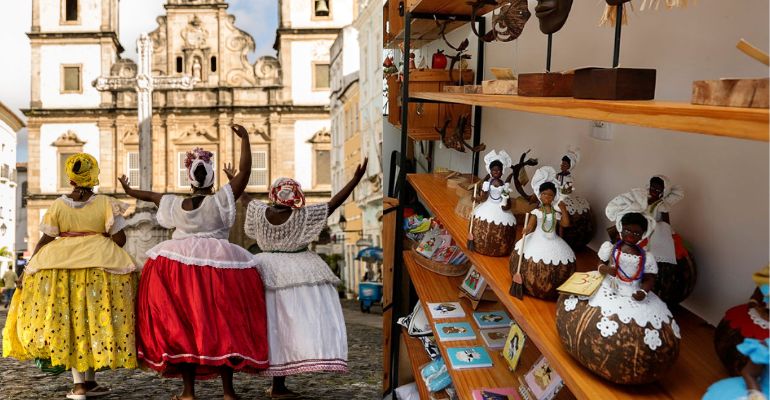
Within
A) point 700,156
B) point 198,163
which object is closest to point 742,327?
point 700,156

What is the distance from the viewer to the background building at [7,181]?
27.7 feet

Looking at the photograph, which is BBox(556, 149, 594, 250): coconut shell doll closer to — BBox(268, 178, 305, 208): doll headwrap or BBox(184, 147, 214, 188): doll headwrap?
BBox(268, 178, 305, 208): doll headwrap

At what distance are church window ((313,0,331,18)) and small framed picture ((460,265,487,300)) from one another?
1266cm

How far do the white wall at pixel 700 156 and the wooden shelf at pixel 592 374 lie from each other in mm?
83

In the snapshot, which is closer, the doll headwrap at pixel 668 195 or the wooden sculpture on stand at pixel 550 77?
the doll headwrap at pixel 668 195

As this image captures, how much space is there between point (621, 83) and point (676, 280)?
34 centimetres

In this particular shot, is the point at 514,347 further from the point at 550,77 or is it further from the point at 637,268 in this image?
the point at 637,268

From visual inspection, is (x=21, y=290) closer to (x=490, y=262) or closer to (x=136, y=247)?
(x=490, y=262)

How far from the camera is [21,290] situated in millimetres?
3189

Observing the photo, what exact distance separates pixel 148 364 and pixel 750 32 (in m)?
2.76

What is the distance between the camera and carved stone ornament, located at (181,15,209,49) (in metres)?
14.9

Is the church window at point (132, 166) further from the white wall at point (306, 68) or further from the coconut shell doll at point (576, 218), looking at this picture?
the coconut shell doll at point (576, 218)

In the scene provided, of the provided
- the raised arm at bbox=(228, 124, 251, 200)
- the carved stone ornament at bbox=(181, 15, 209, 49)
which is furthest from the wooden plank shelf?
the carved stone ornament at bbox=(181, 15, 209, 49)

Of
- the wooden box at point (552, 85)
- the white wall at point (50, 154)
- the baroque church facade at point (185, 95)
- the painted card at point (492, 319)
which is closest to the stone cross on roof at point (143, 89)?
the baroque church facade at point (185, 95)
